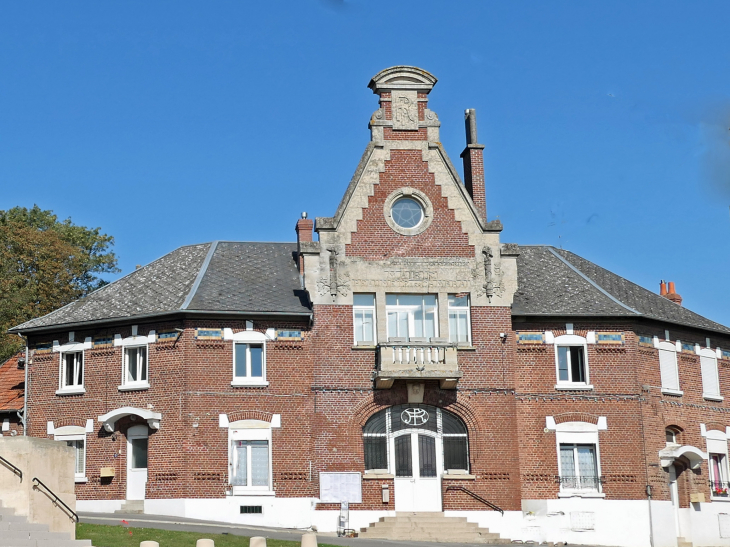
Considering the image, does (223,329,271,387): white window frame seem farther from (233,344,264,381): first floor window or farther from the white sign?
the white sign

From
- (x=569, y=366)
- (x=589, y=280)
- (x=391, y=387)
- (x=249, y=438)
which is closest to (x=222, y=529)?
(x=249, y=438)

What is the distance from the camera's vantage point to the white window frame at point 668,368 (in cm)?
4078

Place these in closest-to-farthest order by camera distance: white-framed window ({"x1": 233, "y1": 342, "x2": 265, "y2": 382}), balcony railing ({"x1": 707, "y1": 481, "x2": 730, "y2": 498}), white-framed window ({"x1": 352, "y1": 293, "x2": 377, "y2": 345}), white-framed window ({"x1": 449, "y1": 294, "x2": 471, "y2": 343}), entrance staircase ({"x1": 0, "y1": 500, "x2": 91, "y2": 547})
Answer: entrance staircase ({"x1": 0, "y1": 500, "x2": 91, "y2": 547}), white-framed window ({"x1": 233, "y1": 342, "x2": 265, "y2": 382}), white-framed window ({"x1": 352, "y1": 293, "x2": 377, "y2": 345}), white-framed window ({"x1": 449, "y1": 294, "x2": 471, "y2": 343}), balcony railing ({"x1": 707, "y1": 481, "x2": 730, "y2": 498})

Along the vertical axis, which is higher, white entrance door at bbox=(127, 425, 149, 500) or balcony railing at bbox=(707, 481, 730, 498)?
white entrance door at bbox=(127, 425, 149, 500)

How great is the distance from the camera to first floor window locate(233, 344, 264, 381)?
125 feet

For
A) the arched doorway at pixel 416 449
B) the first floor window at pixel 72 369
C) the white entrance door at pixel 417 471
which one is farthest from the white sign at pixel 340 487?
the first floor window at pixel 72 369

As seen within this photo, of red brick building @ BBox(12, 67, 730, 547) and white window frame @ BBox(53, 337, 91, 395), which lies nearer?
red brick building @ BBox(12, 67, 730, 547)

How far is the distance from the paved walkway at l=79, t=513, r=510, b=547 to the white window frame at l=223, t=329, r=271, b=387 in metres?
4.67

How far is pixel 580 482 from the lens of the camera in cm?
3878

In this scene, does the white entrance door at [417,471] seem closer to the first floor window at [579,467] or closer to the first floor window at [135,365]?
the first floor window at [579,467]

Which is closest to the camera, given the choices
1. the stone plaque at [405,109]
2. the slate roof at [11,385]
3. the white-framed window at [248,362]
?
the white-framed window at [248,362]

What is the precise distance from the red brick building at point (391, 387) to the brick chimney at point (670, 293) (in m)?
5.07

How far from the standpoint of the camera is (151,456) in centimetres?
3753

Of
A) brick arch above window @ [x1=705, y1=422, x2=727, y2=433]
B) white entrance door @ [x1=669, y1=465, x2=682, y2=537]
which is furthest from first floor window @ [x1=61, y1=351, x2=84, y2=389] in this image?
brick arch above window @ [x1=705, y1=422, x2=727, y2=433]
